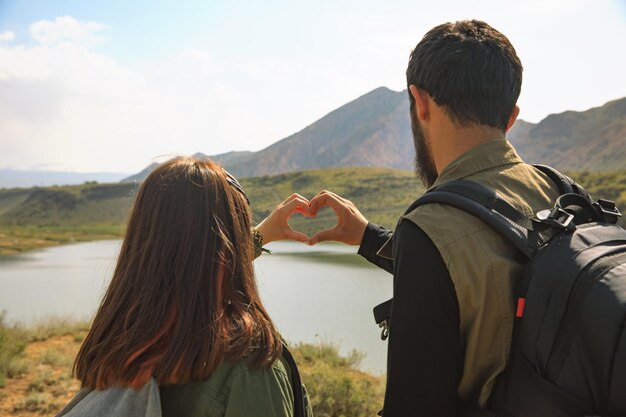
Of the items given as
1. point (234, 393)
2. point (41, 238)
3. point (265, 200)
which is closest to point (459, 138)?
point (234, 393)

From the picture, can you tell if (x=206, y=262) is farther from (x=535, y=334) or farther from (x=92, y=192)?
(x=92, y=192)

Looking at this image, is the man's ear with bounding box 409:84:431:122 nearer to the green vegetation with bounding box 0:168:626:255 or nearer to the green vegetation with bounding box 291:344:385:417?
the green vegetation with bounding box 291:344:385:417

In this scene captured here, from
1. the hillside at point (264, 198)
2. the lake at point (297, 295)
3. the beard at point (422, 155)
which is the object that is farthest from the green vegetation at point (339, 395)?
the hillside at point (264, 198)

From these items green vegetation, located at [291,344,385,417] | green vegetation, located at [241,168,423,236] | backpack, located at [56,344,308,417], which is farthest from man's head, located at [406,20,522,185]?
green vegetation, located at [241,168,423,236]

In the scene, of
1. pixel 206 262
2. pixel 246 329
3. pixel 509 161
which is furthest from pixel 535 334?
pixel 206 262

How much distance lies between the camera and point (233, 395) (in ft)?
4.01

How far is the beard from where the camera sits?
165 cm

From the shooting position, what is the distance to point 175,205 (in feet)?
4.69

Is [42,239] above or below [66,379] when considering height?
below

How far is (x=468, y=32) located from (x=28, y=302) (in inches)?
649

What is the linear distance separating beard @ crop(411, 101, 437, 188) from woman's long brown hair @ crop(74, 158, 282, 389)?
0.61 m

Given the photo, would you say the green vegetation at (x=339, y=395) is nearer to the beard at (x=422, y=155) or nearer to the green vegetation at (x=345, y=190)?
the beard at (x=422, y=155)

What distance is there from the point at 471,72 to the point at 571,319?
0.73 metres

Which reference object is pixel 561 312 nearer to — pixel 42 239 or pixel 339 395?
pixel 339 395
